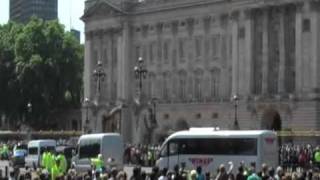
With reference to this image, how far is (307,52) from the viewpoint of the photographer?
240 feet

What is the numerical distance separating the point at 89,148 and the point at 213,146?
360 inches

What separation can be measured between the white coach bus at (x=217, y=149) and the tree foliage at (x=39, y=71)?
56415 millimetres

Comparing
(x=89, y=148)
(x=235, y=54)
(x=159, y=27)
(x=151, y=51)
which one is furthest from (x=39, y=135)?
(x=89, y=148)

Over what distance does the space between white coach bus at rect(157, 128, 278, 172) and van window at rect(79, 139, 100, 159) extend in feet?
19.6

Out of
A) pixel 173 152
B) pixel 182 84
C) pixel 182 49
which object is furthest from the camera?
pixel 182 84

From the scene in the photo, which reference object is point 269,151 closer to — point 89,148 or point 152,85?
point 89,148

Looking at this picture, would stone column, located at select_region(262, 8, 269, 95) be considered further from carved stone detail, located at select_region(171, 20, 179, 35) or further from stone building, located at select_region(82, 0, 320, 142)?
carved stone detail, located at select_region(171, 20, 179, 35)

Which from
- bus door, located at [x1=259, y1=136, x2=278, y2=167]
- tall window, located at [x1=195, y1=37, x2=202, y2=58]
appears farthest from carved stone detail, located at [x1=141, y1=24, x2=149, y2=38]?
bus door, located at [x1=259, y1=136, x2=278, y2=167]

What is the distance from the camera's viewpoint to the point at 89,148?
50.9 meters

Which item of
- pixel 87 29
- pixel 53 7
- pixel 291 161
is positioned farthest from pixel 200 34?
pixel 53 7

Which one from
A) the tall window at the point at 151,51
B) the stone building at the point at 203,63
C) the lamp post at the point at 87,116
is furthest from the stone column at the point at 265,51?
the lamp post at the point at 87,116

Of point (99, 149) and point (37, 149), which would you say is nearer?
point (99, 149)

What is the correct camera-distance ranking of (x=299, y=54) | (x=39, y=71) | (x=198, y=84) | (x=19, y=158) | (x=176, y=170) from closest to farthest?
(x=176, y=170), (x=19, y=158), (x=299, y=54), (x=198, y=84), (x=39, y=71)

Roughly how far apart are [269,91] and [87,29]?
27223 mm
